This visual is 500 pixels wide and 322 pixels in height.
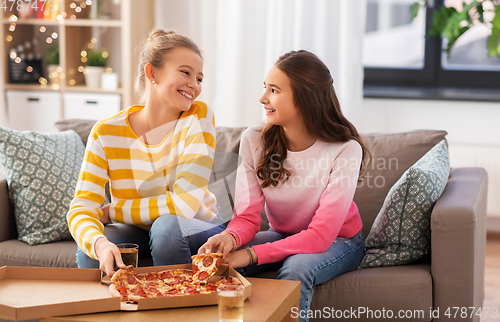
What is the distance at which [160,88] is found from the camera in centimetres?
161

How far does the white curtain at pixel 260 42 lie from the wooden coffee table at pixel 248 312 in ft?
6.83

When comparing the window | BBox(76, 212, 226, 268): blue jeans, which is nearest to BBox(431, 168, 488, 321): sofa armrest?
BBox(76, 212, 226, 268): blue jeans

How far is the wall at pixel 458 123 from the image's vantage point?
2998 mm

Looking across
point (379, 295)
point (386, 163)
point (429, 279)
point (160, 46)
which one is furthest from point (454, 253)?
point (160, 46)

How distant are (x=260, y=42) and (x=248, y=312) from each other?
2.42 metres

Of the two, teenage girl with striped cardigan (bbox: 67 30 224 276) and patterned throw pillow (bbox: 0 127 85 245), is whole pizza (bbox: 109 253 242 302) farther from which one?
patterned throw pillow (bbox: 0 127 85 245)

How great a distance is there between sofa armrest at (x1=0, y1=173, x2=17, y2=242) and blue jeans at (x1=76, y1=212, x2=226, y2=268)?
0.56 m

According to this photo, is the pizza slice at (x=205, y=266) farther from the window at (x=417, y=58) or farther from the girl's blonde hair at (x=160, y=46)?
the window at (x=417, y=58)

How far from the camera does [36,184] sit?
75.5 inches

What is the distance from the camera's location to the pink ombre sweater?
1531 mm

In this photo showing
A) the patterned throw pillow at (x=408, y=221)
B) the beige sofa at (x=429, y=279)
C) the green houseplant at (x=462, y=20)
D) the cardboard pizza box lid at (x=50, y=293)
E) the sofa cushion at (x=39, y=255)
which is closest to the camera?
the cardboard pizza box lid at (x=50, y=293)

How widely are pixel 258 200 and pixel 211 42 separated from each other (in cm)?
190

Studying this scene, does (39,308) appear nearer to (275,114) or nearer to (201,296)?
(201,296)

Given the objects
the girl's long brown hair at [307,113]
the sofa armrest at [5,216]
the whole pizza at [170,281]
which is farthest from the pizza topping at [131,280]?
the sofa armrest at [5,216]
